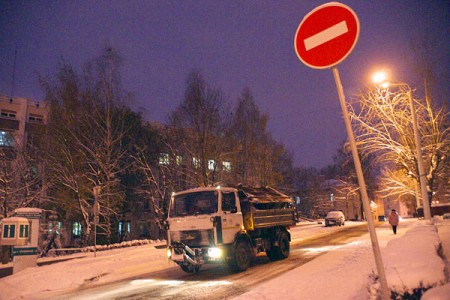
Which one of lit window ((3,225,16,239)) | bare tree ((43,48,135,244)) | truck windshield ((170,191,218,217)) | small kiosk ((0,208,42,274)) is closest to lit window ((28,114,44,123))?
bare tree ((43,48,135,244))

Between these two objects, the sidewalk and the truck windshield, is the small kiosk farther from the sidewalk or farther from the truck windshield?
the sidewalk

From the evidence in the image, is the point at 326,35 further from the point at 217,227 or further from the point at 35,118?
the point at 35,118

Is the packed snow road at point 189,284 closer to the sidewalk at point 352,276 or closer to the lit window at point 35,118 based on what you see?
the sidewalk at point 352,276

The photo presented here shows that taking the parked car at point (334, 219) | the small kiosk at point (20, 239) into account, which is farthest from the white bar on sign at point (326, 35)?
the parked car at point (334, 219)

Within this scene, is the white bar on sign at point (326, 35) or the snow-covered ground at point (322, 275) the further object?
the snow-covered ground at point (322, 275)

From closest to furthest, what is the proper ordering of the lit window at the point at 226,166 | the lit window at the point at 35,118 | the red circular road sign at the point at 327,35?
the red circular road sign at the point at 327,35
the lit window at the point at 226,166
the lit window at the point at 35,118

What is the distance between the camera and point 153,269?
1361 centimetres

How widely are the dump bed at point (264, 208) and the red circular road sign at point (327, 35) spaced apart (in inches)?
346

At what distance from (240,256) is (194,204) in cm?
226

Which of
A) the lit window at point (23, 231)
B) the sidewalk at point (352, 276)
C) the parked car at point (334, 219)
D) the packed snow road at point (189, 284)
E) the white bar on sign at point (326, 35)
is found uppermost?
the white bar on sign at point (326, 35)

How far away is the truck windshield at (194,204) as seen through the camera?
11.0 m

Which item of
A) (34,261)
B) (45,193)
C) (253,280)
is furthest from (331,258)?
(45,193)

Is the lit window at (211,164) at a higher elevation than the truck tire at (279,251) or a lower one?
higher

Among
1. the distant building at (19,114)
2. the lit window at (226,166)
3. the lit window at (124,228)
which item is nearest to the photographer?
the lit window at (226,166)
